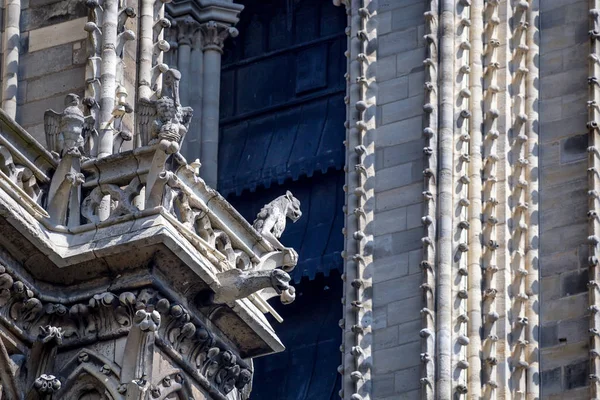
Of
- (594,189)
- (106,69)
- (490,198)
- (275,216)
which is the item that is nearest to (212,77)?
(490,198)

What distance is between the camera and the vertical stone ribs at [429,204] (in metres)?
39.0

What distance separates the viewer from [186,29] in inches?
1762

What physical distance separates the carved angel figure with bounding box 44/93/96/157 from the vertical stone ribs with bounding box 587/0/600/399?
1020 cm

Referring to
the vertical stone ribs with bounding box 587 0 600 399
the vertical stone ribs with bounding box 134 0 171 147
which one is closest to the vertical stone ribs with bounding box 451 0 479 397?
the vertical stone ribs with bounding box 587 0 600 399

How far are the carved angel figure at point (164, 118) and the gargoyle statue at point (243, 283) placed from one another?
100 centimetres

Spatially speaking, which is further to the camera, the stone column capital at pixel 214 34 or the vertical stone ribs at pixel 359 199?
the stone column capital at pixel 214 34

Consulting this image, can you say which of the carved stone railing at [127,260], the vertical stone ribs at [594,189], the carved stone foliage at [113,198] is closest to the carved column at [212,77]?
the vertical stone ribs at [594,189]

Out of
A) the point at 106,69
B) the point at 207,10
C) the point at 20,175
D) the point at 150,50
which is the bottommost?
the point at 20,175

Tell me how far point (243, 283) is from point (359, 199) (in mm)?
12177

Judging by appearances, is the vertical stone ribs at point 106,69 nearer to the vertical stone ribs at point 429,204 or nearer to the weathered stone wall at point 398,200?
the vertical stone ribs at point 429,204

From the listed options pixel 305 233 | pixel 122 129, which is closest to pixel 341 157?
pixel 305 233

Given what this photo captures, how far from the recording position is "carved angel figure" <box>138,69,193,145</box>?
28859 millimetres

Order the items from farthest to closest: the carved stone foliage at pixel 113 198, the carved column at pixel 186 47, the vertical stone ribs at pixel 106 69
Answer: the carved column at pixel 186 47
the vertical stone ribs at pixel 106 69
the carved stone foliage at pixel 113 198

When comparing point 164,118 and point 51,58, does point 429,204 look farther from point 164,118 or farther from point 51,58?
point 164,118
